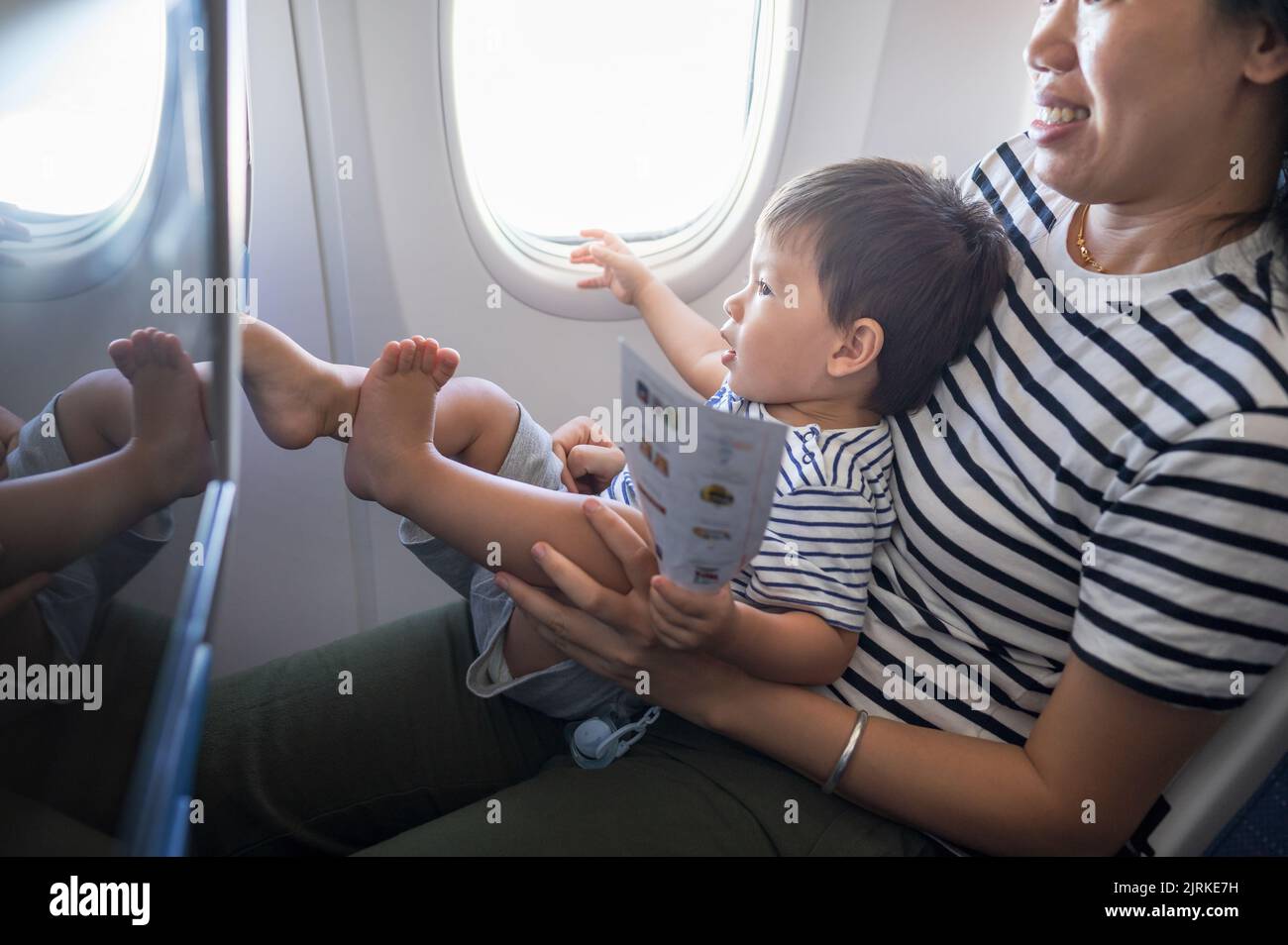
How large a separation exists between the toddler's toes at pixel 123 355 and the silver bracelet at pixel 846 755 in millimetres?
725

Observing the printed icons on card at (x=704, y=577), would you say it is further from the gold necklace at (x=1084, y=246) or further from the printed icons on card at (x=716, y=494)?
the gold necklace at (x=1084, y=246)

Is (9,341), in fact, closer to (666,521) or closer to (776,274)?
(666,521)

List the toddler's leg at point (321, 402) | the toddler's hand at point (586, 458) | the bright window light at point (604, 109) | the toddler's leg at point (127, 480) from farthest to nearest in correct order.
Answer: the bright window light at point (604, 109) < the toddler's hand at point (586, 458) < the toddler's leg at point (321, 402) < the toddler's leg at point (127, 480)

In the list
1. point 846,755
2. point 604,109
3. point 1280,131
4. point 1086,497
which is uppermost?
point 604,109

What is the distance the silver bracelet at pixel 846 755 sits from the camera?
0.95 m

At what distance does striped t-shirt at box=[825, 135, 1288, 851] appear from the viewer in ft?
2.51

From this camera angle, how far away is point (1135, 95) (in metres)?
0.86

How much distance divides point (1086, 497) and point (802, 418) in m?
0.40

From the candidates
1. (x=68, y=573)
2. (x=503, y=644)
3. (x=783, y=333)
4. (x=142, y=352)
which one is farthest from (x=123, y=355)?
(x=783, y=333)

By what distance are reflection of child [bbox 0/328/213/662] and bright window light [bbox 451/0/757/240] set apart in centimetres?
97

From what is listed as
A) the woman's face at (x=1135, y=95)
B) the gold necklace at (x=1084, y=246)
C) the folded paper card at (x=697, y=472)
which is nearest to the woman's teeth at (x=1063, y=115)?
the woman's face at (x=1135, y=95)

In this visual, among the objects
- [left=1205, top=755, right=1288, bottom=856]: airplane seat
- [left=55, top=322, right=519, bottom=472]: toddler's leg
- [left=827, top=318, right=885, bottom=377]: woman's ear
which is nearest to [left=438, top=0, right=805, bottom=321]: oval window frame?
[left=55, top=322, right=519, bottom=472]: toddler's leg

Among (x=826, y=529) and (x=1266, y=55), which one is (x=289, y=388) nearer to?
(x=826, y=529)

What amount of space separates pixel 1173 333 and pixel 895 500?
0.32 meters
